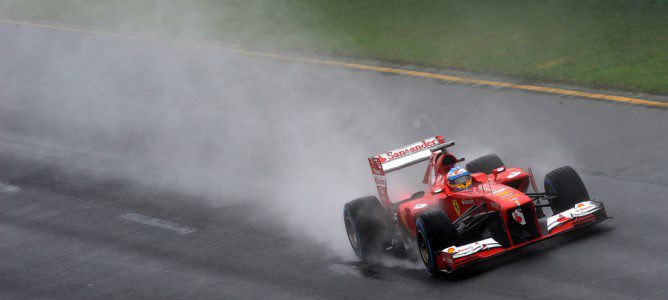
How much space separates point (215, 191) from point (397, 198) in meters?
3.10

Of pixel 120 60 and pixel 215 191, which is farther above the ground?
pixel 120 60

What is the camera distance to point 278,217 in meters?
16.0

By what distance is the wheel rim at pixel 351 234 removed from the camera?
13.8m

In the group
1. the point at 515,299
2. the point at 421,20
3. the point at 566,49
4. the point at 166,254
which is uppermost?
the point at 421,20

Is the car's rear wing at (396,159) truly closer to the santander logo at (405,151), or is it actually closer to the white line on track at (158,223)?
the santander logo at (405,151)

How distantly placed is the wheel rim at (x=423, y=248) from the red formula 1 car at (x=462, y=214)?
14 mm

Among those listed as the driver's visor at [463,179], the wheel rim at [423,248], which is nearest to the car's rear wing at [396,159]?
the driver's visor at [463,179]

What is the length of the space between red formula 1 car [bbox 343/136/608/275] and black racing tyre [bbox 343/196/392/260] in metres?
0.01

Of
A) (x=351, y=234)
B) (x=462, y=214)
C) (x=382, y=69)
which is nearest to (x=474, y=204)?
(x=462, y=214)

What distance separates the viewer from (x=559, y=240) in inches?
513

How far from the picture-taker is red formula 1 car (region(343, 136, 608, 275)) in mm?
12406

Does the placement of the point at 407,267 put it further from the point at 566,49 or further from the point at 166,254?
the point at 566,49

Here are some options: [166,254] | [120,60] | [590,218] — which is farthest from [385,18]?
[590,218]

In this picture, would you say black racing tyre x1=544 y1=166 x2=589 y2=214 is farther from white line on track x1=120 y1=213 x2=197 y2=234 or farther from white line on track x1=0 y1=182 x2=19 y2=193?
white line on track x1=0 y1=182 x2=19 y2=193
